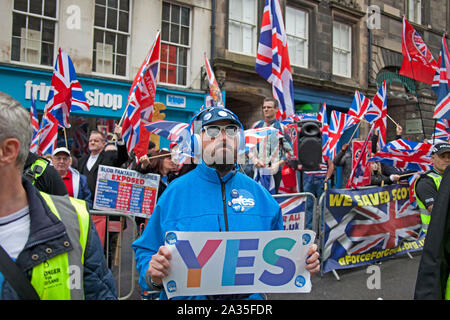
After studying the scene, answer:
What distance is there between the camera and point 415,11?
18844mm

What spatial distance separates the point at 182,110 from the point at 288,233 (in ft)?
35.9

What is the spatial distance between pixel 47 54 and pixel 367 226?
955 centimetres

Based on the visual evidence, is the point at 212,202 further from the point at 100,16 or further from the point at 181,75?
the point at 181,75

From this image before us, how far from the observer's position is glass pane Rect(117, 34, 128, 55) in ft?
37.9

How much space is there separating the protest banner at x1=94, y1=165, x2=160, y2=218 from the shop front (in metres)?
3.21

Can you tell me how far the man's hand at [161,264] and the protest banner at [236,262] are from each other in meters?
0.03

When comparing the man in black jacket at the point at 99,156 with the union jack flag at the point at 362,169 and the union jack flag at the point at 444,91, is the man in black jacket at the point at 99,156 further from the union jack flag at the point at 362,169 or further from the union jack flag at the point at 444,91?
the union jack flag at the point at 444,91

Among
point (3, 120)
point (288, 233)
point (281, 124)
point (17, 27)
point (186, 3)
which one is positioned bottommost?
point (288, 233)

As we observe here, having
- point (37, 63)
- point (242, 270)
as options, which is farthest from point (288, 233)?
point (37, 63)

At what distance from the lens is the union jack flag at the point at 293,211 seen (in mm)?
5379

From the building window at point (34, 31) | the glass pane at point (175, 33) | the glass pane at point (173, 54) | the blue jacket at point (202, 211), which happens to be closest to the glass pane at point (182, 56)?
the glass pane at point (173, 54)

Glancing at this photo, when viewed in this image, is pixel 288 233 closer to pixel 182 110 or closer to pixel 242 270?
pixel 242 270
